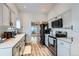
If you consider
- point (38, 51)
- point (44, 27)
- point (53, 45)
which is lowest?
point (38, 51)

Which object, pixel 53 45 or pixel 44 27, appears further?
pixel 44 27

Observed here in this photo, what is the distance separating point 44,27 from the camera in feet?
15.7

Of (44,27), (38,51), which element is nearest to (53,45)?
(38,51)

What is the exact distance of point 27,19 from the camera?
4.63m

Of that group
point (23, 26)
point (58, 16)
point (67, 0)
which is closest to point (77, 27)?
point (58, 16)

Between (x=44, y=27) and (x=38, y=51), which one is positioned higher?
(x=44, y=27)

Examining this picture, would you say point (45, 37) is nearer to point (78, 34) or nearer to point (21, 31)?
point (21, 31)

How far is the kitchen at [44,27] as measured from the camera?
6.80 ft

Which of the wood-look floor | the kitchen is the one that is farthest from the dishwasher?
the wood-look floor

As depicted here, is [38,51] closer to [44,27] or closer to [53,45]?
[53,45]

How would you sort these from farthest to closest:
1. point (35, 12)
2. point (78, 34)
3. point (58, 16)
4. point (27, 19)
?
1. point (27, 19)
2. point (35, 12)
3. point (58, 16)
4. point (78, 34)

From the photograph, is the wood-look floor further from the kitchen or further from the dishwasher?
the dishwasher

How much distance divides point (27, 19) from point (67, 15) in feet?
7.00

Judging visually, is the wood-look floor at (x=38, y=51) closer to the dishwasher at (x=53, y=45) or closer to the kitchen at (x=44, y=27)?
the kitchen at (x=44, y=27)
